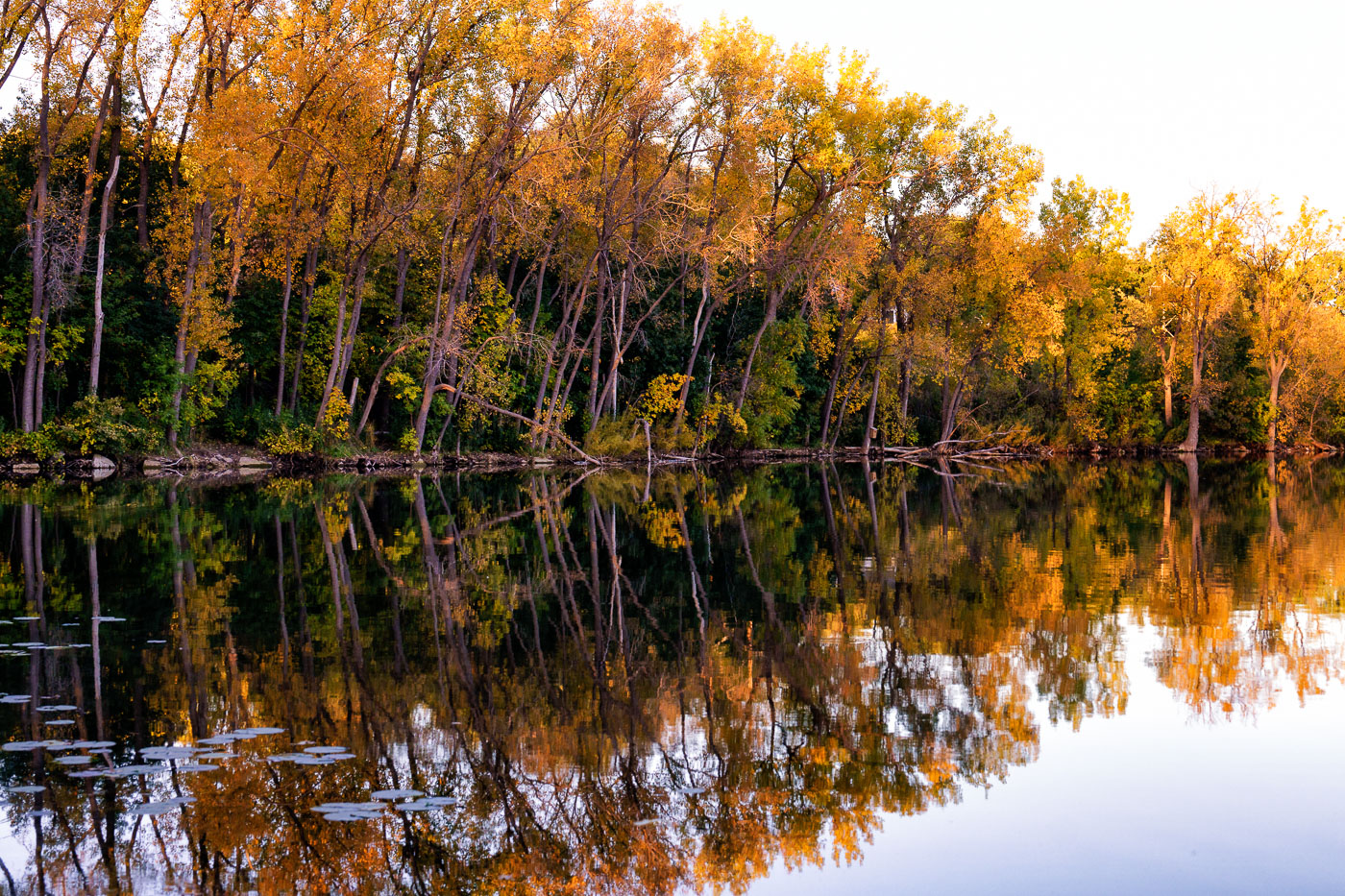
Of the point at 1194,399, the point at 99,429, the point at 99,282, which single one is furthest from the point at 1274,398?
the point at 99,282

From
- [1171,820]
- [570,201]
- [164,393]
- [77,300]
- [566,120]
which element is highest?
[566,120]

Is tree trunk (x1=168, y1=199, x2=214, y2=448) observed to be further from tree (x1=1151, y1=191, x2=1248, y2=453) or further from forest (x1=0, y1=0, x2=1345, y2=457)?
tree (x1=1151, y1=191, x2=1248, y2=453)

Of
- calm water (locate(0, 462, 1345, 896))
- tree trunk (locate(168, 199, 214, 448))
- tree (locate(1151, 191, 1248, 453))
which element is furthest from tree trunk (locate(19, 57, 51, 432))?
tree (locate(1151, 191, 1248, 453))

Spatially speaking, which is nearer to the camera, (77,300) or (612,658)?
(612,658)

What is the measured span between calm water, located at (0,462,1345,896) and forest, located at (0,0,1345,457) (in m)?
22.9

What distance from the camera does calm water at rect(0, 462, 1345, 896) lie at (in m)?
5.22

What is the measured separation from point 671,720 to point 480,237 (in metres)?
34.7

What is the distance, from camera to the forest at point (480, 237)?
35188 mm

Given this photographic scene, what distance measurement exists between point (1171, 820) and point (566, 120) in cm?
3614

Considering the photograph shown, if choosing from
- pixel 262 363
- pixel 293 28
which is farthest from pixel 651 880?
pixel 262 363

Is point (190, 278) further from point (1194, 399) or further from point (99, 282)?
point (1194, 399)

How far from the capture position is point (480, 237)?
40.4m

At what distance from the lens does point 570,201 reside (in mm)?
37750

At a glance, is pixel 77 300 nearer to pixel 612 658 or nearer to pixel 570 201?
pixel 570 201
